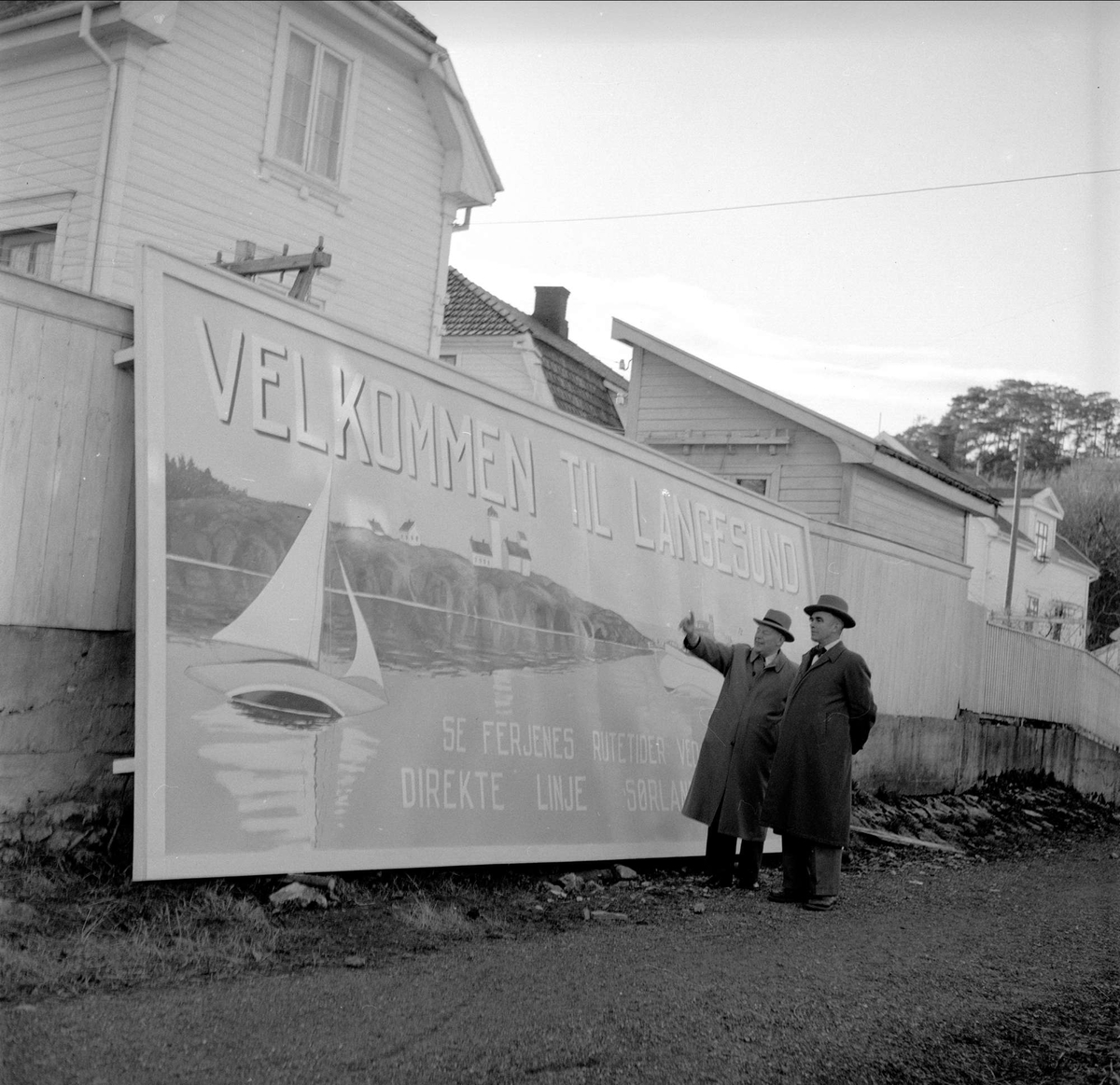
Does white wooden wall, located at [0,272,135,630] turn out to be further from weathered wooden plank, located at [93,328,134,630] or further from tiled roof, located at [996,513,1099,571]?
tiled roof, located at [996,513,1099,571]

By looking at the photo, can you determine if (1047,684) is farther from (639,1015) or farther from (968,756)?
(639,1015)

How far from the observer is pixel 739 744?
9.48 metres

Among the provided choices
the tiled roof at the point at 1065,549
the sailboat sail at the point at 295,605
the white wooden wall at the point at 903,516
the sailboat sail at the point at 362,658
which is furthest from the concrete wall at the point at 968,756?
the tiled roof at the point at 1065,549

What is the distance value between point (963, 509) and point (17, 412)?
69.5 ft

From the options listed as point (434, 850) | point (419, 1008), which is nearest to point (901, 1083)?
point (419, 1008)

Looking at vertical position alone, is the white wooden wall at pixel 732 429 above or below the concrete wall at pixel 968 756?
above

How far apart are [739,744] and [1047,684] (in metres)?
13.0

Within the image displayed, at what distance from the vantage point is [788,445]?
21.9m

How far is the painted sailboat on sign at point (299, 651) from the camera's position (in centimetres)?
646

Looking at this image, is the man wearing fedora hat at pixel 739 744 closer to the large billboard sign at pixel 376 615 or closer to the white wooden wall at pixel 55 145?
the large billboard sign at pixel 376 615

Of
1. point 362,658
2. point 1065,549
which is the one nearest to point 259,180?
point 362,658

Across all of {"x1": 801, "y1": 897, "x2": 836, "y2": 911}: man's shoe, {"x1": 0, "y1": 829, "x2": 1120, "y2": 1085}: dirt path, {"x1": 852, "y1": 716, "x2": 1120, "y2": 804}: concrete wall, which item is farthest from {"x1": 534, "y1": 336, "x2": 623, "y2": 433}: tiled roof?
{"x1": 0, "y1": 829, "x2": 1120, "y2": 1085}: dirt path

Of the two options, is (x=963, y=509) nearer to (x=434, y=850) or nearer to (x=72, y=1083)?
(x=434, y=850)

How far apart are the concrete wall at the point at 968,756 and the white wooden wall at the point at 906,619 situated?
0.29m
